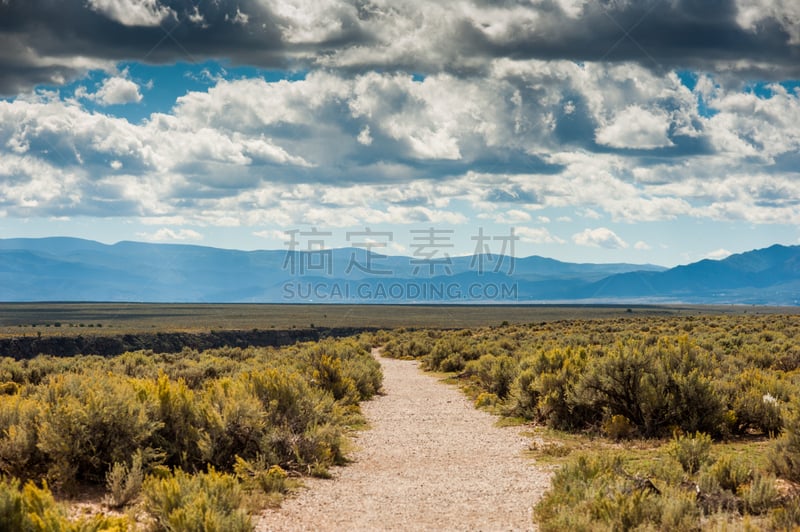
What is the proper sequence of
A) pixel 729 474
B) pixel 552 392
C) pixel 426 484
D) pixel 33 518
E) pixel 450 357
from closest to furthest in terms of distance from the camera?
pixel 33 518 → pixel 729 474 → pixel 426 484 → pixel 552 392 → pixel 450 357

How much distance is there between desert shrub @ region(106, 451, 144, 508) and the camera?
8117mm

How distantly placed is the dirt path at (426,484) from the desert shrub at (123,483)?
1.67 meters

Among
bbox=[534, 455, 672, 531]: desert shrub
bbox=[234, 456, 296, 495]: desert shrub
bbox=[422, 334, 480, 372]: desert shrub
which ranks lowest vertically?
bbox=[422, 334, 480, 372]: desert shrub

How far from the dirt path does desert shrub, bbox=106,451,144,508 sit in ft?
5.46

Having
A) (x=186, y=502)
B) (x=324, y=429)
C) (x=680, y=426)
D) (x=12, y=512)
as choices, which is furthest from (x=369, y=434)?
(x=12, y=512)

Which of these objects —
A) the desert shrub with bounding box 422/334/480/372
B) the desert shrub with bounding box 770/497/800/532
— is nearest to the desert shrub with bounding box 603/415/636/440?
the desert shrub with bounding box 770/497/800/532

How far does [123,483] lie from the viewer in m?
8.59

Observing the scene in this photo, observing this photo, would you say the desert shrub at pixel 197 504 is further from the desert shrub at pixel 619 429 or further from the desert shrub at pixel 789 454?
the desert shrub at pixel 619 429

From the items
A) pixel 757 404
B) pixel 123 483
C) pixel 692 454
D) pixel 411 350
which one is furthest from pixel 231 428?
pixel 411 350

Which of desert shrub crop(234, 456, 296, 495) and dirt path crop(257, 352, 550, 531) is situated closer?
dirt path crop(257, 352, 550, 531)

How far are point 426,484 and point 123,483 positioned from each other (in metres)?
4.08

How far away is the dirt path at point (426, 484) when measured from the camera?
7914 millimetres

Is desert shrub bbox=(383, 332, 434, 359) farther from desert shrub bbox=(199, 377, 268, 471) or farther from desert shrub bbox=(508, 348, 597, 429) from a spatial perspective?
desert shrub bbox=(199, 377, 268, 471)

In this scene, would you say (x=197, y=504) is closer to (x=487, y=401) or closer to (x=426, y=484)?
(x=426, y=484)
